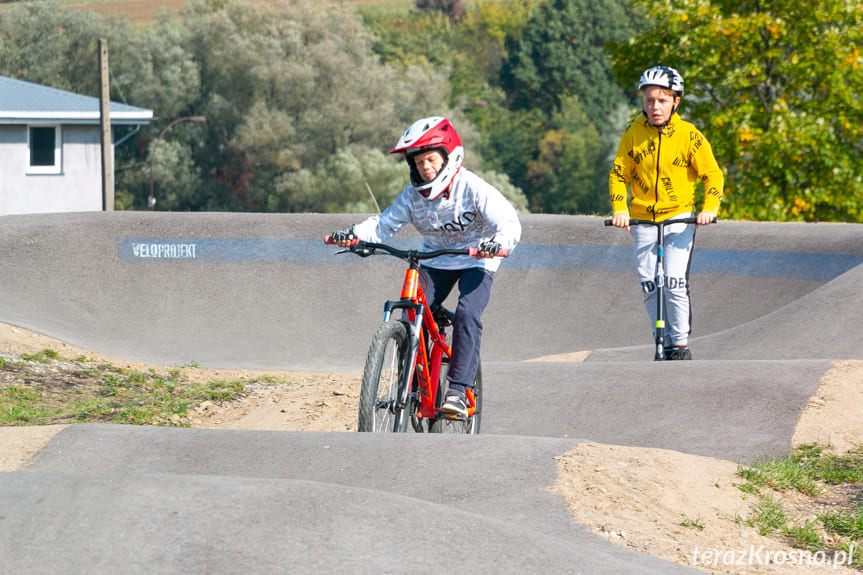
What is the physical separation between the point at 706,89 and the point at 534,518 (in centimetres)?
1513

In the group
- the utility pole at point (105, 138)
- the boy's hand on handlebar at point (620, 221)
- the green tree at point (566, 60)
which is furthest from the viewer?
the green tree at point (566, 60)

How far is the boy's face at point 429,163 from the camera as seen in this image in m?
5.38

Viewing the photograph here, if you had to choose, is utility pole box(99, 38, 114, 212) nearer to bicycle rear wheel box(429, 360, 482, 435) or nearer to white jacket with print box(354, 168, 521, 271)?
bicycle rear wheel box(429, 360, 482, 435)

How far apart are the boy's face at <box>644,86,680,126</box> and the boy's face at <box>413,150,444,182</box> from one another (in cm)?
288

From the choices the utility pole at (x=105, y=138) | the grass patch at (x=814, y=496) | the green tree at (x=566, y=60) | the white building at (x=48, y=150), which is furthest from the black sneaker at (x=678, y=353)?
the green tree at (x=566, y=60)

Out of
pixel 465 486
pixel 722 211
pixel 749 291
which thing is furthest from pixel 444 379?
pixel 722 211

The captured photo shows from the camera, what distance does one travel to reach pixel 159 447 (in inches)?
195

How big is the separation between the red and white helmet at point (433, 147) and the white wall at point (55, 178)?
28.7 meters

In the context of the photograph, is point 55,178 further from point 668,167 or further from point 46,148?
point 668,167

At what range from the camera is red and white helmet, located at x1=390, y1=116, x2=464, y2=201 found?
525cm

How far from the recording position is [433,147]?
209 inches

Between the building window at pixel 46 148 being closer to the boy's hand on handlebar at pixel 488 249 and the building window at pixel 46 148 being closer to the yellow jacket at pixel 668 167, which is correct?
the yellow jacket at pixel 668 167

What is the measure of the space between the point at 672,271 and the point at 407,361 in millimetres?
3498

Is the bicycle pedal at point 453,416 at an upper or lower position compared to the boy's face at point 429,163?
lower
